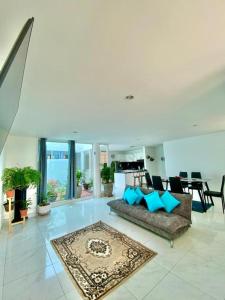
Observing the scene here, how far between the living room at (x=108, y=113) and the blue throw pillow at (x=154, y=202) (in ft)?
0.12

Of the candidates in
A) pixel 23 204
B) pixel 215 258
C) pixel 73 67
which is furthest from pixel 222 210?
pixel 23 204

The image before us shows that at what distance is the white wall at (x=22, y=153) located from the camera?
4.47 metres

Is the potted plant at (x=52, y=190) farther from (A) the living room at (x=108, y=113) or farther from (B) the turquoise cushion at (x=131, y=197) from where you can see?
(B) the turquoise cushion at (x=131, y=197)

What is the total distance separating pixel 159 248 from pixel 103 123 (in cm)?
294

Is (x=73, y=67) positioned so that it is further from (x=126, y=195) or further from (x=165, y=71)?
(x=126, y=195)

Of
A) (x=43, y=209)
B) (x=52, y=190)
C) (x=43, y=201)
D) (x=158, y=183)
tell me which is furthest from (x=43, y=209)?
(x=158, y=183)

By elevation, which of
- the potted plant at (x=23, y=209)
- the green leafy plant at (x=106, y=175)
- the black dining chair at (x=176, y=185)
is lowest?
the potted plant at (x=23, y=209)

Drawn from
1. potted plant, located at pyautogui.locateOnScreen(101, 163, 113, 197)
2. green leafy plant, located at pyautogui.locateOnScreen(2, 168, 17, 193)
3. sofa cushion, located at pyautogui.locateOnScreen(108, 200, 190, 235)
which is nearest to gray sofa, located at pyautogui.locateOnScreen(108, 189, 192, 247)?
sofa cushion, located at pyautogui.locateOnScreen(108, 200, 190, 235)

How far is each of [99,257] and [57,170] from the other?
13.5ft

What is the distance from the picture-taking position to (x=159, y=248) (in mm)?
2568

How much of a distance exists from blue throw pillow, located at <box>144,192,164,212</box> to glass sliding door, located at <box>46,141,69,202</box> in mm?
3728

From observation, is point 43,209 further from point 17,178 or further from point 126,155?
point 126,155

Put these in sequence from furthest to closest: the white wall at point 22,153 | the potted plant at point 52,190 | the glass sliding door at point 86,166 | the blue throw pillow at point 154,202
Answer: the glass sliding door at point 86,166, the potted plant at point 52,190, the white wall at point 22,153, the blue throw pillow at point 154,202

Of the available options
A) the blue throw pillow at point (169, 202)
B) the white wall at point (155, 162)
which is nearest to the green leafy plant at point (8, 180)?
the blue throw pillow at point (169, 202)
